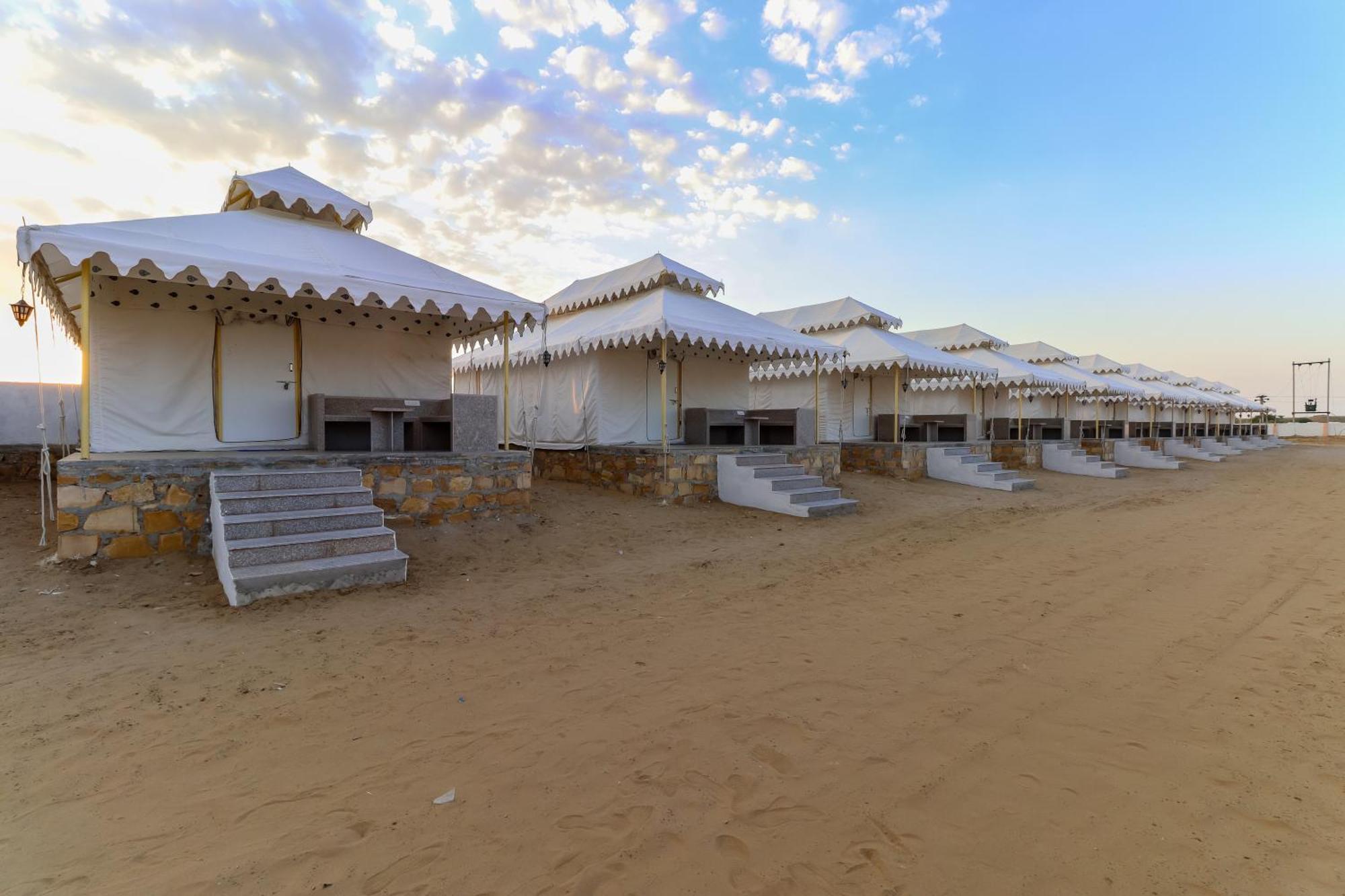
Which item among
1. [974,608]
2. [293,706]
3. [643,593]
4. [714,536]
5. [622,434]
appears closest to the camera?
[293,706]

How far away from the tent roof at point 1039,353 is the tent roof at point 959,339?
6.85m

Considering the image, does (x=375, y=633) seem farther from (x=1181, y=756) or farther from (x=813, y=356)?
(x=813, y=356)

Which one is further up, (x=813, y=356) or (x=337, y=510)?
(x=813, y=356)

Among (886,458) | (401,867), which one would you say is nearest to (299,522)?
(401,867)

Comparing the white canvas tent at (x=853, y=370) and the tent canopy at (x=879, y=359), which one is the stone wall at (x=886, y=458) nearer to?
the white canvas tent at (x=853, y=370)

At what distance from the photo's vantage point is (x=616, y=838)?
196 cm

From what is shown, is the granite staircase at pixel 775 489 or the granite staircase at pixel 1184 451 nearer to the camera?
the granite staircase at pixel 775 489

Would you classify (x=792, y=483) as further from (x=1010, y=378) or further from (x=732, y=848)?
(x=1010, y=378)

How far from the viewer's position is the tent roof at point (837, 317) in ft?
51.9

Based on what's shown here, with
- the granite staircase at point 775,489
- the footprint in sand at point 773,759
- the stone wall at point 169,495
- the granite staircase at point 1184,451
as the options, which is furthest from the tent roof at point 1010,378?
the footprint in sand at point 773,759

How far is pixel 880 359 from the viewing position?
13.6m

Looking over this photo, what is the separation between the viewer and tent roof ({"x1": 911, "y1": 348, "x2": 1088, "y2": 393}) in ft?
57.8

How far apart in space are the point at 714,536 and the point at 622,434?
448 centimetres

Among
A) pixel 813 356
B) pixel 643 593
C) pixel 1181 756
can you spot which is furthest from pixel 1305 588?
pixel 813 356
